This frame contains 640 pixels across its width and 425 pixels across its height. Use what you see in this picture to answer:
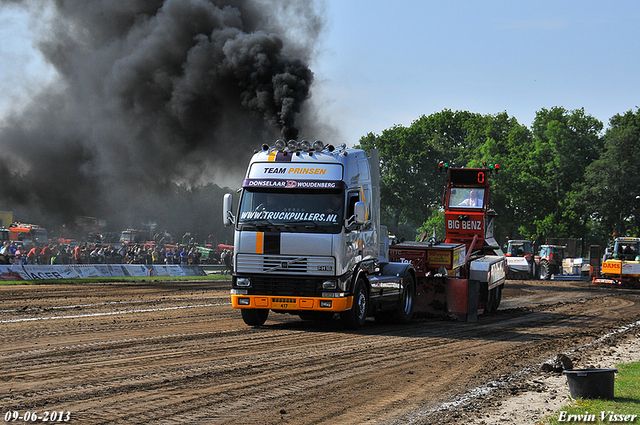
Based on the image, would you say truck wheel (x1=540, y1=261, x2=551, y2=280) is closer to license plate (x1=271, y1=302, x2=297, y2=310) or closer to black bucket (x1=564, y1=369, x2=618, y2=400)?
license plate (x1=271, y1=302, x2=297, y2=310)

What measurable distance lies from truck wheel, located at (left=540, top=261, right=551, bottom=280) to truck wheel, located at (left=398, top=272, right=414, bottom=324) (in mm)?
29053

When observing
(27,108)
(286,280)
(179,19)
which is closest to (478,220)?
(286,280)

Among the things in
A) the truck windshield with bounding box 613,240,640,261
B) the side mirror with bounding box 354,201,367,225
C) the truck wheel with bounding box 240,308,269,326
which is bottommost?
the truck wheel with bounding box 240,308,269,326

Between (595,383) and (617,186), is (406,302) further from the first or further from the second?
(617,186)

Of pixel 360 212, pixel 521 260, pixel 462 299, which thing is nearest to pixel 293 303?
pixel 360 212

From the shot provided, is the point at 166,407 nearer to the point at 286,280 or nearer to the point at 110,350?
the point at 110,350

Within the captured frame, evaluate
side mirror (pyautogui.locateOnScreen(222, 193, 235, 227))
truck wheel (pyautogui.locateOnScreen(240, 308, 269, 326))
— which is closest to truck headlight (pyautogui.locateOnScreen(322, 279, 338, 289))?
truck wheel (pyautogui.locateOnScreen(240, 308, 269, 326))

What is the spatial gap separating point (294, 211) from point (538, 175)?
6291 cm

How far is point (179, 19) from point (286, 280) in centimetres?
2192

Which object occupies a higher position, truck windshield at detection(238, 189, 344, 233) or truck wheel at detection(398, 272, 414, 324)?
truck windshield at detection(238, 189, 344, 233)

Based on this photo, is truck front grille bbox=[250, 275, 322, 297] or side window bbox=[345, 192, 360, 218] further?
side window bbox=[345, 192, 360, 218]

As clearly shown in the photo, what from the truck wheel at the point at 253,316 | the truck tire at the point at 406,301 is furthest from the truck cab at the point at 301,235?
the truck tire at the point at 406,301

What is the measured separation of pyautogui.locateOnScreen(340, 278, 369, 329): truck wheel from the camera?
1280 centimetres

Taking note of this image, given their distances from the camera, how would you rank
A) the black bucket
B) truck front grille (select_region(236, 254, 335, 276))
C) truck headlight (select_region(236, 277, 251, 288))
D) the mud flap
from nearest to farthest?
1. the black bucket
2. truck front grille (select_region(236, 254, 335, 276))
3. truck headlight (select_region(236, 277, 251, 288))
4. the mud flap
